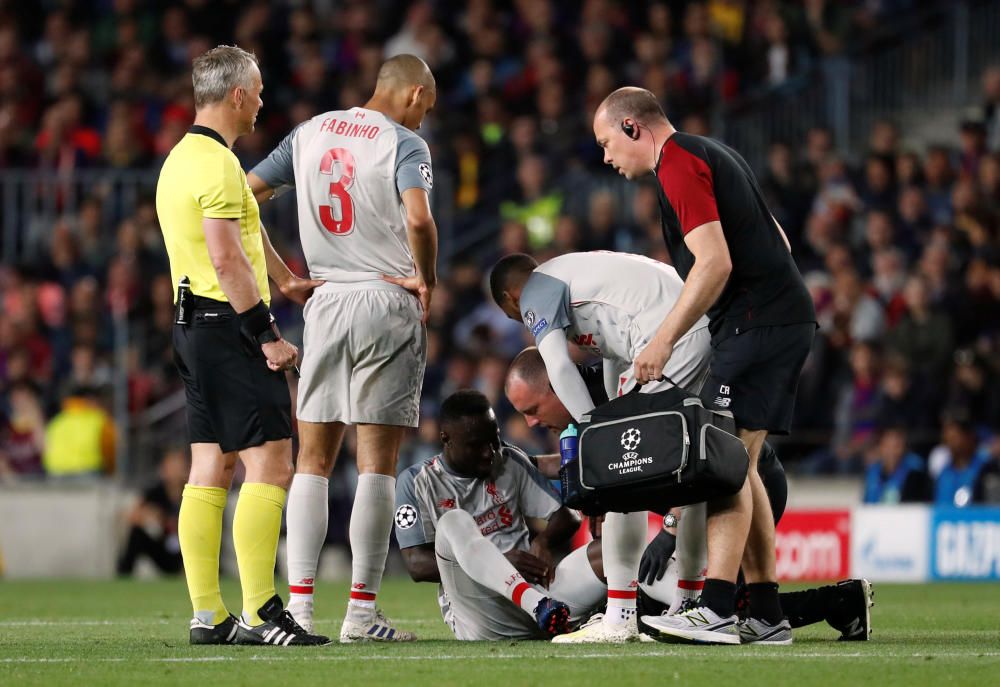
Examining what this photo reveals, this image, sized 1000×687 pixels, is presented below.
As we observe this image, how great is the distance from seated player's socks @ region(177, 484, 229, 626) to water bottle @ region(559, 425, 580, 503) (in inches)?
54.6

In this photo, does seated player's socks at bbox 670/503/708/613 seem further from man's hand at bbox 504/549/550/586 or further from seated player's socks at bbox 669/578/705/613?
man's hand at bbox 504/549/550/586

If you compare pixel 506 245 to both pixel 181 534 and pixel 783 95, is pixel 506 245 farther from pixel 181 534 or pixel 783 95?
pixel 181 534

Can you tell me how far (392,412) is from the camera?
7.11m

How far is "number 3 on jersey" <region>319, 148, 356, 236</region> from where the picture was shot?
7195mm

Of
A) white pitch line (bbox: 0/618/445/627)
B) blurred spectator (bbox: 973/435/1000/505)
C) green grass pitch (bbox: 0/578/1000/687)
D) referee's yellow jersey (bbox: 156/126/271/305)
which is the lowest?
white pitch line (bbox: 0/618/445/627)

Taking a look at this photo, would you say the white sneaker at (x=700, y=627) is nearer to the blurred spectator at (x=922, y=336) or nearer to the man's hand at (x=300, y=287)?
the man's hand at (x=300, y=287)

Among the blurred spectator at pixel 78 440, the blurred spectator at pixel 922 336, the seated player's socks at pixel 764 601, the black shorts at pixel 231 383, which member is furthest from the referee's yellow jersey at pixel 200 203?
the blurred spectator at pixel 78 440

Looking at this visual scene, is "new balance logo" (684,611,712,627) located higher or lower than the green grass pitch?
higher

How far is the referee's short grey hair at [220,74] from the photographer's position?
6.84 meters

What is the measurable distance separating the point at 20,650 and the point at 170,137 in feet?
39.1

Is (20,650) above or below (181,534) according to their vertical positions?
below

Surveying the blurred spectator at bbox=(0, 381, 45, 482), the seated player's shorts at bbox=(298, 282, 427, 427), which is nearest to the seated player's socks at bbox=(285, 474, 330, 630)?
the seated player's shorts at bbox=(298, 282, 427, 427)

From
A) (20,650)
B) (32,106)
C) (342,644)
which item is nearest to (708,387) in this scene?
(342,644)

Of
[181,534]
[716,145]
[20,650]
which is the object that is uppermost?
[716,145]
